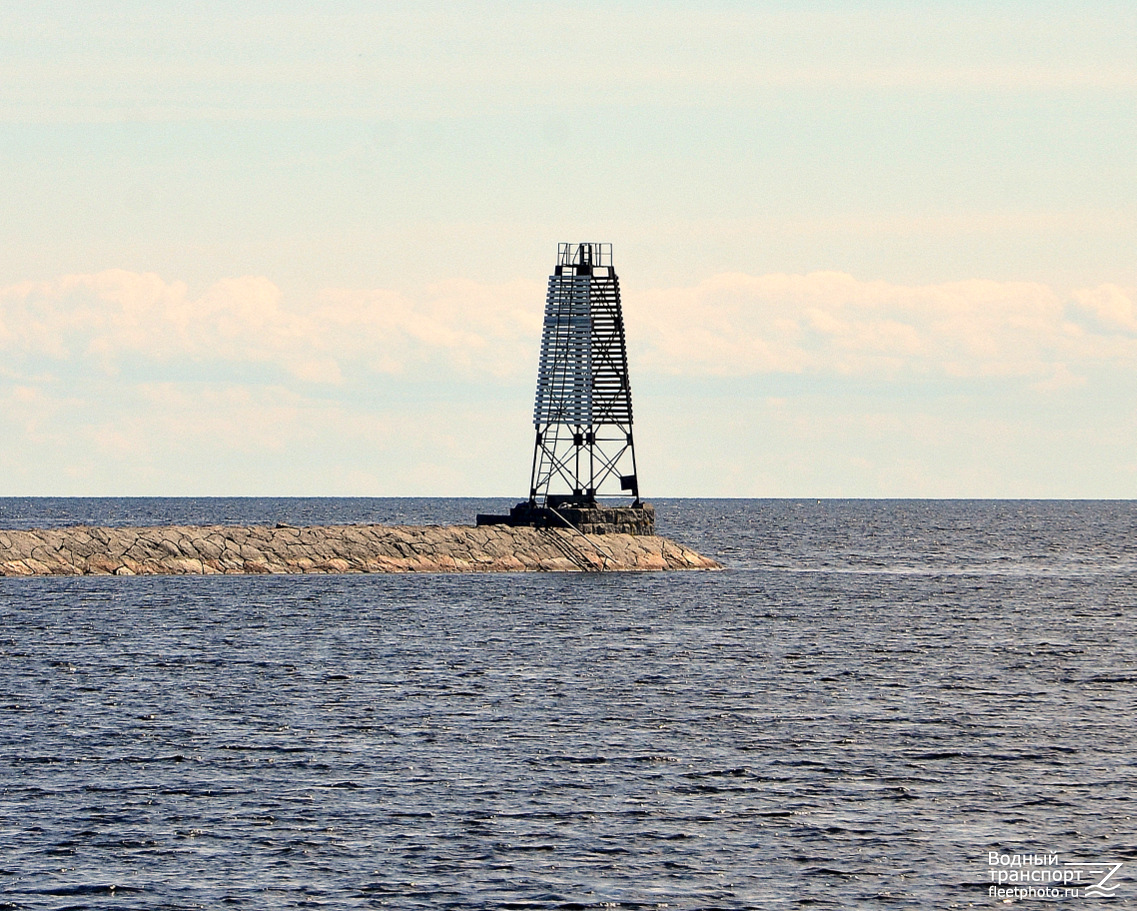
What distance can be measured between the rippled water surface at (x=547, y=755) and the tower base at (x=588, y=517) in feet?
50.5

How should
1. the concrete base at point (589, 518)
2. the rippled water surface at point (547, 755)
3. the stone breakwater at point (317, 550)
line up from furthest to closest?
1. the concrete base at point (589, 518)
2. the stone breakwater at point (317, 550)
3. the rippled water surface at point (547, 755)

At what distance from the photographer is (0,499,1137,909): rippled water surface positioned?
2427 cm

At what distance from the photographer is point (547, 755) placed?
33.7 metres

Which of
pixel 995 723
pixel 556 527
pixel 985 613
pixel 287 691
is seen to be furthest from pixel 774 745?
pixel 556 527

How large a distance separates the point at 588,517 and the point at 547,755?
51.4 m

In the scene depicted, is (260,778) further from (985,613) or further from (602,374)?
(602,374)

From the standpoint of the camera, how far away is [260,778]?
102 feet

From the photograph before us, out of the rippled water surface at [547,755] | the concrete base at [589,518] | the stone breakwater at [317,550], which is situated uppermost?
the concrete base at [589,518]

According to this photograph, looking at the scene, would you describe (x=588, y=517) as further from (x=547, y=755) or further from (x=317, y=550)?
(x=547, y=755)

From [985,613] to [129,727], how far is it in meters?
46.3

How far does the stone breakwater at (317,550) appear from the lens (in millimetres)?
79875

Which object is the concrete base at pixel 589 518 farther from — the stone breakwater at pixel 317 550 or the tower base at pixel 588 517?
the stone breakwater at pixel 317 550

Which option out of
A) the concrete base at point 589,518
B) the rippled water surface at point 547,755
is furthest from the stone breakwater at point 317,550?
the rippled water surface at point 547,755

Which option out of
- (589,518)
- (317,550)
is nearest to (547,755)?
(589,518)
